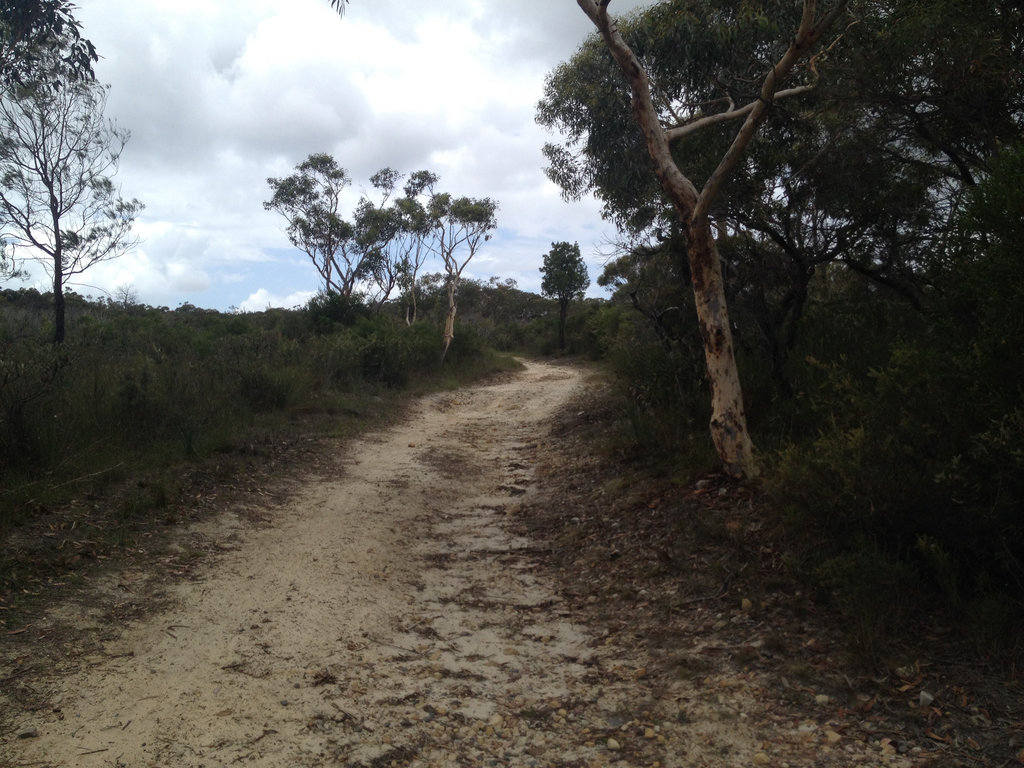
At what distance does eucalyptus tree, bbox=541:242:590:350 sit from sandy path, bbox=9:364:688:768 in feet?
107

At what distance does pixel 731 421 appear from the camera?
6.64 m

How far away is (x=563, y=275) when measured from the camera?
128 feet

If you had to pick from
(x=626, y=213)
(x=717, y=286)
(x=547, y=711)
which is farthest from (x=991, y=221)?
(x=626, y=213)

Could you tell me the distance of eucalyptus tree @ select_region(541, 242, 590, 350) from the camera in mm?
39125

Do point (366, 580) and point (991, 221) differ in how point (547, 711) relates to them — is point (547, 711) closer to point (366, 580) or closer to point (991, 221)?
point (366, 580)

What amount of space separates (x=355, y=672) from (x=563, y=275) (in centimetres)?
3597

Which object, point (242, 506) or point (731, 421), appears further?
point (242, 506)

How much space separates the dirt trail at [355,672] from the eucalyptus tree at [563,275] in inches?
1294

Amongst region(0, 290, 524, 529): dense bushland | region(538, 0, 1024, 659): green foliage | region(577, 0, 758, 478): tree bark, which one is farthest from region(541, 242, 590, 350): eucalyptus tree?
region(577, 0, 758, 478): tree bark

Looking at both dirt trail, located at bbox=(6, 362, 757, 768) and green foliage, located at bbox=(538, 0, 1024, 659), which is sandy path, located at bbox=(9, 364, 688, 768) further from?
green foliage, located at bbox=(538, 0, 1024, 659)

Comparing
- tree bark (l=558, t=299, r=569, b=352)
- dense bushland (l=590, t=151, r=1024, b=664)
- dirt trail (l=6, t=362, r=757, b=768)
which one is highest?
tree bark (l=558, t=299, r=569, b=352)

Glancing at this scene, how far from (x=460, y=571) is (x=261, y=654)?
216 centimetres

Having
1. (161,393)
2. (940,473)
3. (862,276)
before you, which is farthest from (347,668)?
(862,276)

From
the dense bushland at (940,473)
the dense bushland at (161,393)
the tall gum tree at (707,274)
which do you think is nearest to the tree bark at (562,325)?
the dense bushland at (161,393)
